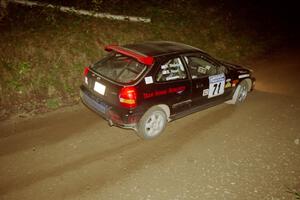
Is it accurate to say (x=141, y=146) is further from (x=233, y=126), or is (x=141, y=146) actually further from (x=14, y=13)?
(x=14, y=13)

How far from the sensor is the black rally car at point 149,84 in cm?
548

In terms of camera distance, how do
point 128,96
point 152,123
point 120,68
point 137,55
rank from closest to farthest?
1. point 128,96
2. point 137,55
3. point 120,68
4. point 152,123

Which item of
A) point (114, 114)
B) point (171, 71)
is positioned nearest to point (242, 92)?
point (171, 71)

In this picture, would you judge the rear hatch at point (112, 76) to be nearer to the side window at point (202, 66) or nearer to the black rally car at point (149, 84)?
the black rally car at point (149, 84)

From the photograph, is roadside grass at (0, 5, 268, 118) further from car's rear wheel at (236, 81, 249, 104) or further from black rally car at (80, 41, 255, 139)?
car's rear wheel at (236, 81, 249, 104)

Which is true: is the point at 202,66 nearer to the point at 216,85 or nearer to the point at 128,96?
the point at 216,85

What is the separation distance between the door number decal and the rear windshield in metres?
1.89

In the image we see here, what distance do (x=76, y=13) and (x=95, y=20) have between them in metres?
0.76

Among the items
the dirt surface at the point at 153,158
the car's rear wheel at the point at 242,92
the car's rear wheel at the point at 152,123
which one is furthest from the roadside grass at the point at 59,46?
the car's rear wheel at the point at 242,92

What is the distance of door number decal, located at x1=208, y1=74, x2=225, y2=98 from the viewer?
6711mm

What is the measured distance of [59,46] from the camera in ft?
27.7

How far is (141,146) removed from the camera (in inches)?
230

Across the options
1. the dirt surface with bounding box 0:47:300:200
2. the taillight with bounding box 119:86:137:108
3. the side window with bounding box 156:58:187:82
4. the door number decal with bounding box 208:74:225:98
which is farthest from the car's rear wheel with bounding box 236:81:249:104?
the taillight with bounding box 119:86:137:108

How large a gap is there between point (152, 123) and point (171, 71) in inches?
44.0
